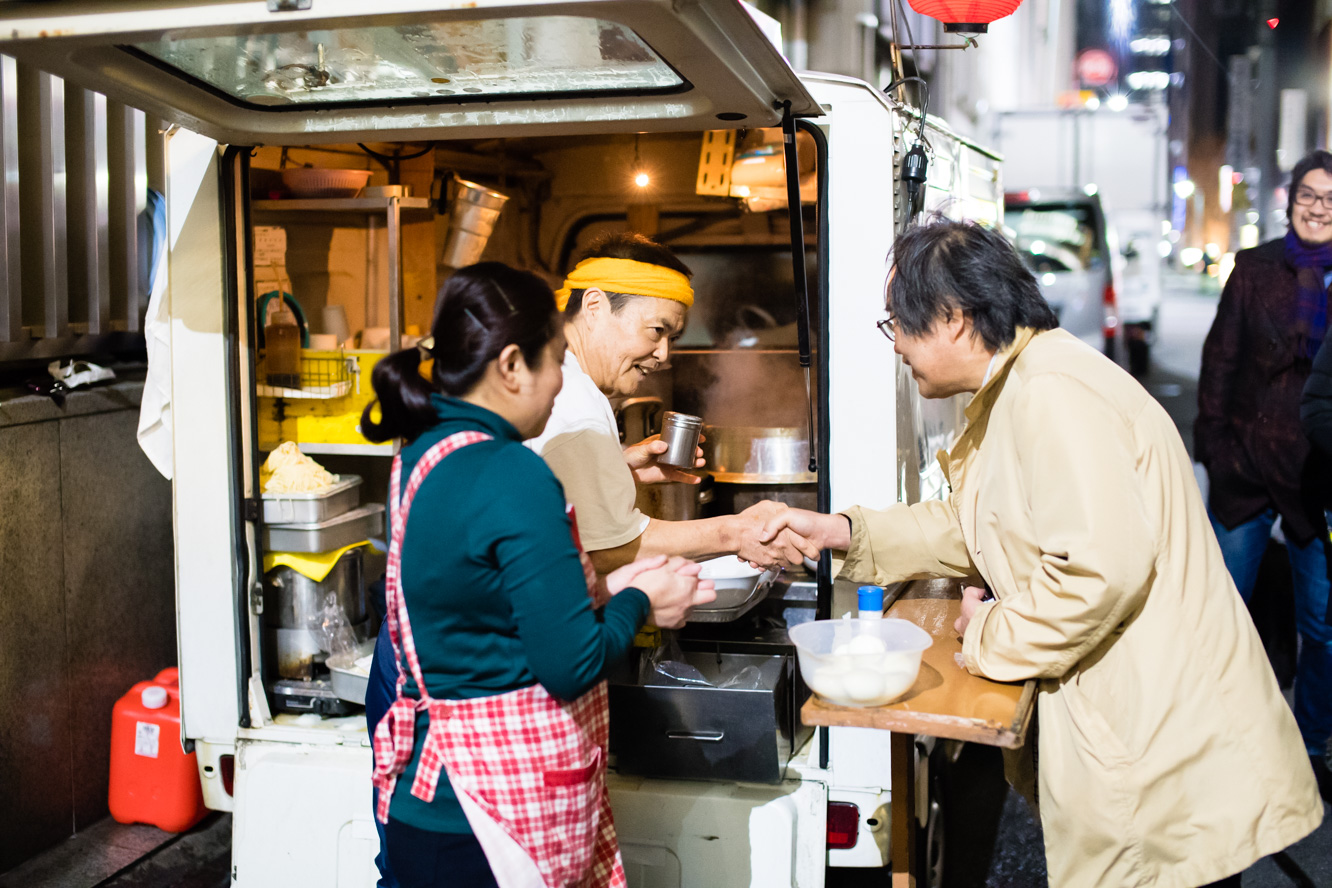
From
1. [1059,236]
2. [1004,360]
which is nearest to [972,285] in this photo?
[1004,360]

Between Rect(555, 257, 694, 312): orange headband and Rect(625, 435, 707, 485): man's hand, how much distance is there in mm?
658

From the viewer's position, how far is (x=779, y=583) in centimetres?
392

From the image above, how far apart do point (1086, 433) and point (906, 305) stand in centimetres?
48

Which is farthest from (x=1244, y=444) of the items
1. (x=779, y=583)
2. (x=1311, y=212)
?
(x=779, y=583)

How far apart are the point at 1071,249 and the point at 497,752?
1072cm

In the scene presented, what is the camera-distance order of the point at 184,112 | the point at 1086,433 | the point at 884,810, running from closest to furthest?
the point at 1086,433 < the point at 184,112 < the point at 884,810

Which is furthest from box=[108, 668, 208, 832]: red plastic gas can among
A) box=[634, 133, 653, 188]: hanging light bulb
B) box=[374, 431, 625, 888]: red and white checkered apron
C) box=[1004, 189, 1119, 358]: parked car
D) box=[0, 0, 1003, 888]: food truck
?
box=[1004, 189, 1119, 358]: parked car

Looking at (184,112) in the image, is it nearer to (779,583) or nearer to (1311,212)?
(779,583)

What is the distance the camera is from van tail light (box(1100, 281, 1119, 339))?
11.3 metres

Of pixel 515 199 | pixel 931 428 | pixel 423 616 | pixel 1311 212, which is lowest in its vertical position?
pixel 423 616

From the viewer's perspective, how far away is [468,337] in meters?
1.86

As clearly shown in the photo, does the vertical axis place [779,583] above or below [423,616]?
below

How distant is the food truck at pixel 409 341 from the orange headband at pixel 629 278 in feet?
1.14

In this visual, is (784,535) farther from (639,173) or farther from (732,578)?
(639,173)
